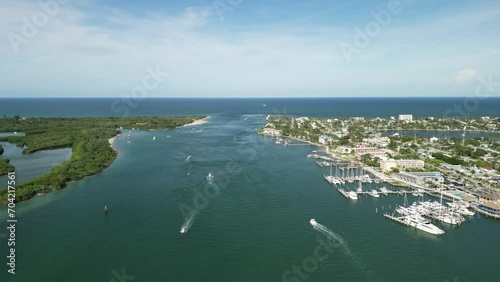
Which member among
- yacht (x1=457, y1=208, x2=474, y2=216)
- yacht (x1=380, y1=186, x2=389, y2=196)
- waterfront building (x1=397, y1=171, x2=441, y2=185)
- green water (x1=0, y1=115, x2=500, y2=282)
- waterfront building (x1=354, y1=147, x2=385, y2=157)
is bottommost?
green water (x1=0, y1=115, x2=500, y2=282)

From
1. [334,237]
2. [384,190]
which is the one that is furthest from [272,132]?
[334,237]

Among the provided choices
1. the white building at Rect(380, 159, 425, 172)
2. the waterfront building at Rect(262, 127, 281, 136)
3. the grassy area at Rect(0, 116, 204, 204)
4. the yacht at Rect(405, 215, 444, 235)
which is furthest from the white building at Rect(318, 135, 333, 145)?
the grassy area at Rect(0, 116, 204, 204)

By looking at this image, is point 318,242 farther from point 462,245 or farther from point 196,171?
point 196,171

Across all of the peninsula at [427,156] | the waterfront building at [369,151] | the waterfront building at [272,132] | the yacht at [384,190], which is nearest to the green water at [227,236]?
the yacht at [384,190]

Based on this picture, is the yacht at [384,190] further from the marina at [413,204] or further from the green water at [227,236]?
the green water at [227,236]

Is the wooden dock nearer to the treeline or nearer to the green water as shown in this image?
the green water

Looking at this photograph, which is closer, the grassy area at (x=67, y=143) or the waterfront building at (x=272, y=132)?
the grassy area at (x=67, y=143)
